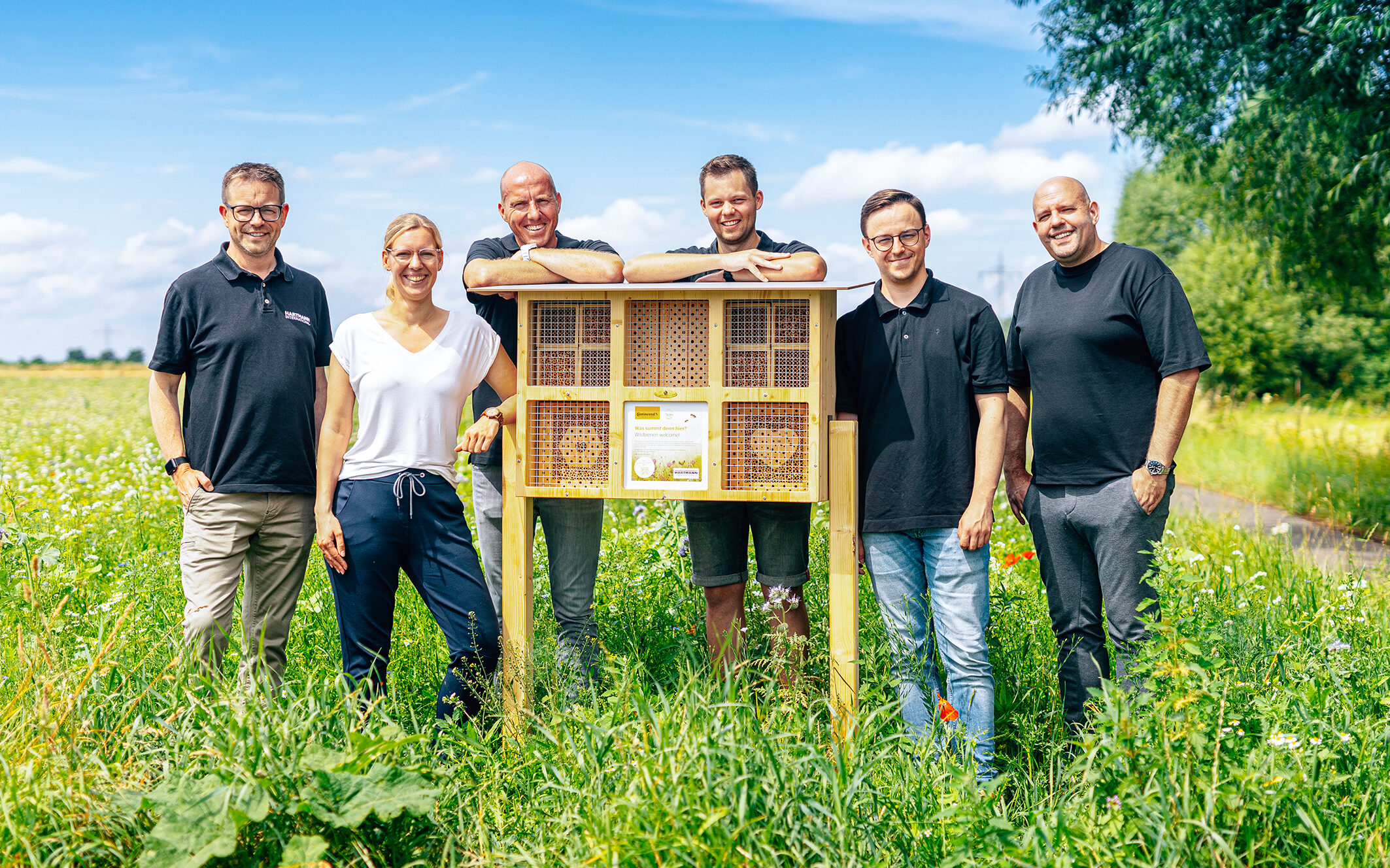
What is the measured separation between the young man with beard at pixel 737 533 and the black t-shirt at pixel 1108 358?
107cm

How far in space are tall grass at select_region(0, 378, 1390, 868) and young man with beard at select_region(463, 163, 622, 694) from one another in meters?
0.23

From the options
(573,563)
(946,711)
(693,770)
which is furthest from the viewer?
(573,563)

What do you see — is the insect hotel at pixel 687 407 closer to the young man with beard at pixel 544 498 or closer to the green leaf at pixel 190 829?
the young man with beard at pixel 544 498

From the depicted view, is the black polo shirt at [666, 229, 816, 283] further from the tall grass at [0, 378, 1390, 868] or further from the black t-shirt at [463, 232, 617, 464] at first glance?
the tall grass at [0, 378, 1390, 868]

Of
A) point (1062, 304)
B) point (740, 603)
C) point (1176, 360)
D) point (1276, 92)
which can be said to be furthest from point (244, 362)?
point (1276, 92)

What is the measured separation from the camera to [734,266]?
13.0 feet

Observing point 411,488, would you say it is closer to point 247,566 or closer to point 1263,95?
point 247,566

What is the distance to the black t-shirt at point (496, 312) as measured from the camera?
4.53m

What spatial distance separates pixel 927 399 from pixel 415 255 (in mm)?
2072

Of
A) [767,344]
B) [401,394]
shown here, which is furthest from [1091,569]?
[401,394]

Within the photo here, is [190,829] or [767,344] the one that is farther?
[767,344]

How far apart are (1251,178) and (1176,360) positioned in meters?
8.77

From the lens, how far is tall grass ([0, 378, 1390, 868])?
116 inches

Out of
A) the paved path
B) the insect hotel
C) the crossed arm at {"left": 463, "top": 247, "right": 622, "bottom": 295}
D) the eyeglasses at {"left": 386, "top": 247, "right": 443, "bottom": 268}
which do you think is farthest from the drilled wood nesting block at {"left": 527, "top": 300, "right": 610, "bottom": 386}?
the paved path
